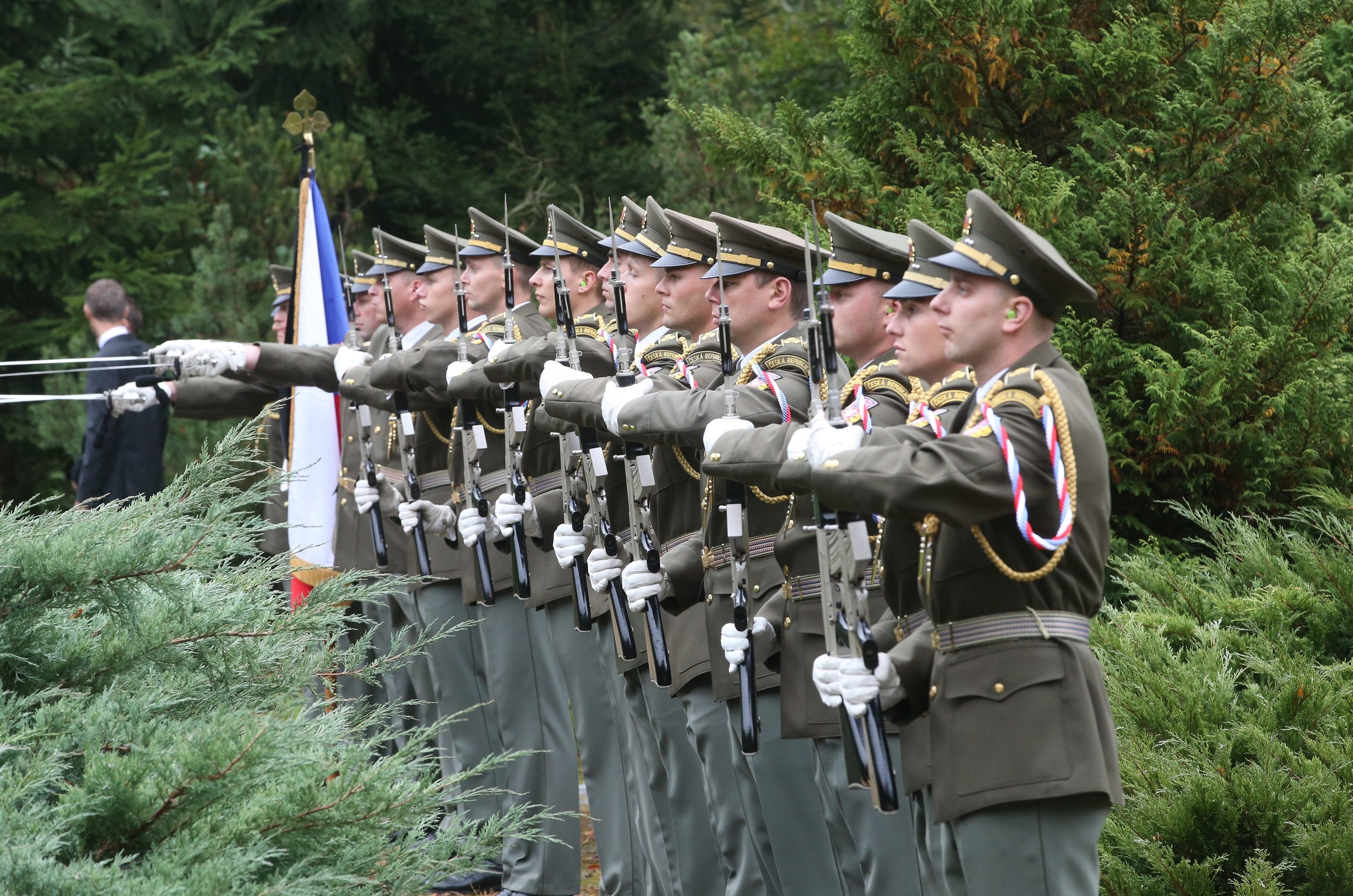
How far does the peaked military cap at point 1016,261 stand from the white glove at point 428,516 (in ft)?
12.1

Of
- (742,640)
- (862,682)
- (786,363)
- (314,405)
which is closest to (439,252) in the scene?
(314,405)

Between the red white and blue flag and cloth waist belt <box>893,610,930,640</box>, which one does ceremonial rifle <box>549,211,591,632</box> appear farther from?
the red white and blue flag

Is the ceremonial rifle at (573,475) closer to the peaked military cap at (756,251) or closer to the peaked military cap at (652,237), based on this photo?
the peaked military cap at (652,237)

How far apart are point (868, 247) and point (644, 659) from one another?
169cm

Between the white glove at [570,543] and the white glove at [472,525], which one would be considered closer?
the white glove at [570,543]

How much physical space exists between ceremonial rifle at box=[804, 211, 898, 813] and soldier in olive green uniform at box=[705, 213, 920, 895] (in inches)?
13.8

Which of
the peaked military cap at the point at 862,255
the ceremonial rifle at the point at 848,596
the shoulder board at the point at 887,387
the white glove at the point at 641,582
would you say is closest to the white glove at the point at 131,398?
the white glove at the point at 641,582

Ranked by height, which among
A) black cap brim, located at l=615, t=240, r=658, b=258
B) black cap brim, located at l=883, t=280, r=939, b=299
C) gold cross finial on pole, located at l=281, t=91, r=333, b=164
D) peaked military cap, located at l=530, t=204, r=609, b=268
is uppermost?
gold cross finial on pole, located at l=281, t=91, r=333, b=164

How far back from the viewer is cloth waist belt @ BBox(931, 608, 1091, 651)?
3.17m

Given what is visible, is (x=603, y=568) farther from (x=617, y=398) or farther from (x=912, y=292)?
(x=912, y=292)

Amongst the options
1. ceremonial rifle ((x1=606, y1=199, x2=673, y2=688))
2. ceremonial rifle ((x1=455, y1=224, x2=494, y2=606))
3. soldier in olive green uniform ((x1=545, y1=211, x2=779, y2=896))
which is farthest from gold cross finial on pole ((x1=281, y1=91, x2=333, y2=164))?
ceremonial rifle ((x1=606, y1=199, x2=673, y2=688))

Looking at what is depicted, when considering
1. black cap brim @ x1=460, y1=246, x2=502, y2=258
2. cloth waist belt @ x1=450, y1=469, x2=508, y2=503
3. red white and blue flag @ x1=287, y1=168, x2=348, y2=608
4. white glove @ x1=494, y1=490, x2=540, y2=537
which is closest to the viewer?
white glove @ x1=494, y1=490, x2=540, y2=537

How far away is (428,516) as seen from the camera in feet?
22.0

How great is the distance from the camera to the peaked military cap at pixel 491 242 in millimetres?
6738
